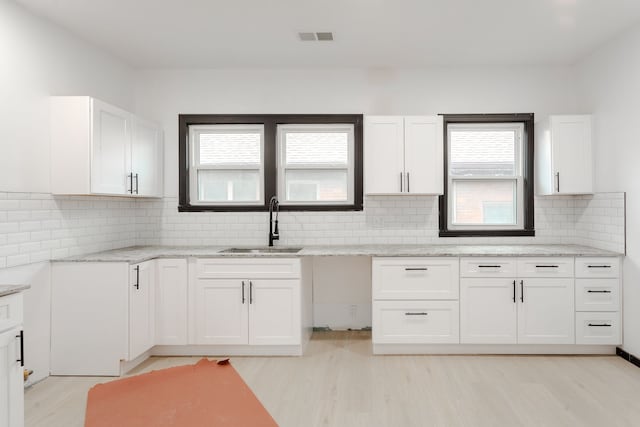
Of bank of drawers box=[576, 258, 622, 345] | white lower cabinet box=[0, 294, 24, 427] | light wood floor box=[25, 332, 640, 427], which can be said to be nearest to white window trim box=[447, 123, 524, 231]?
bank of drawers box=[576, 258, 622, 345]

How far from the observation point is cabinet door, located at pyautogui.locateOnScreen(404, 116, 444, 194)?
417 centimetres

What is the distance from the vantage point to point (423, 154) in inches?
165

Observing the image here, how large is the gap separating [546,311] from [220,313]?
116 inches

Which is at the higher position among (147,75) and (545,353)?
(147,75)

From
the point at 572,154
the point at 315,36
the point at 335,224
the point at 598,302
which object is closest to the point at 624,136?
the point at 572,154

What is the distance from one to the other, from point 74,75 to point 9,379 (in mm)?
2641

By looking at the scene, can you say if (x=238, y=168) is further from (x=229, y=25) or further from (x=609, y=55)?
(x=609, y=55)

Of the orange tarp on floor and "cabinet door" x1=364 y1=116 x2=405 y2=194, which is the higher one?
"cabinet door" x1=364 y1=116 x2=405 y2=194

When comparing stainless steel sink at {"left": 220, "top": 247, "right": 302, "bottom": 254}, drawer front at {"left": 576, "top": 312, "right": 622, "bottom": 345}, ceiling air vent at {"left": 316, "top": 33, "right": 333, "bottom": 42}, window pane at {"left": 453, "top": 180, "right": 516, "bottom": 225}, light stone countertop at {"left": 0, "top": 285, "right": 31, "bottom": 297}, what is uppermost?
ceiling air vent at {"left": 316, "top": 33, "right": 333, "bottom": 42}

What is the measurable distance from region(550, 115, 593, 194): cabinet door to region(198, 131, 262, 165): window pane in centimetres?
304

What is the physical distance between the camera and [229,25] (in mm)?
3539

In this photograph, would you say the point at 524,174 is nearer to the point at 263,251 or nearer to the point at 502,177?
the point at 502,177

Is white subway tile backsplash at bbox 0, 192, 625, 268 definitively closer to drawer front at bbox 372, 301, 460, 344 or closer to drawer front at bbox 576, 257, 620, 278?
drawer front at bbox 576, 257, 620, 278

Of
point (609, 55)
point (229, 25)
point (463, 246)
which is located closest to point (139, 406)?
point (229, 25)
